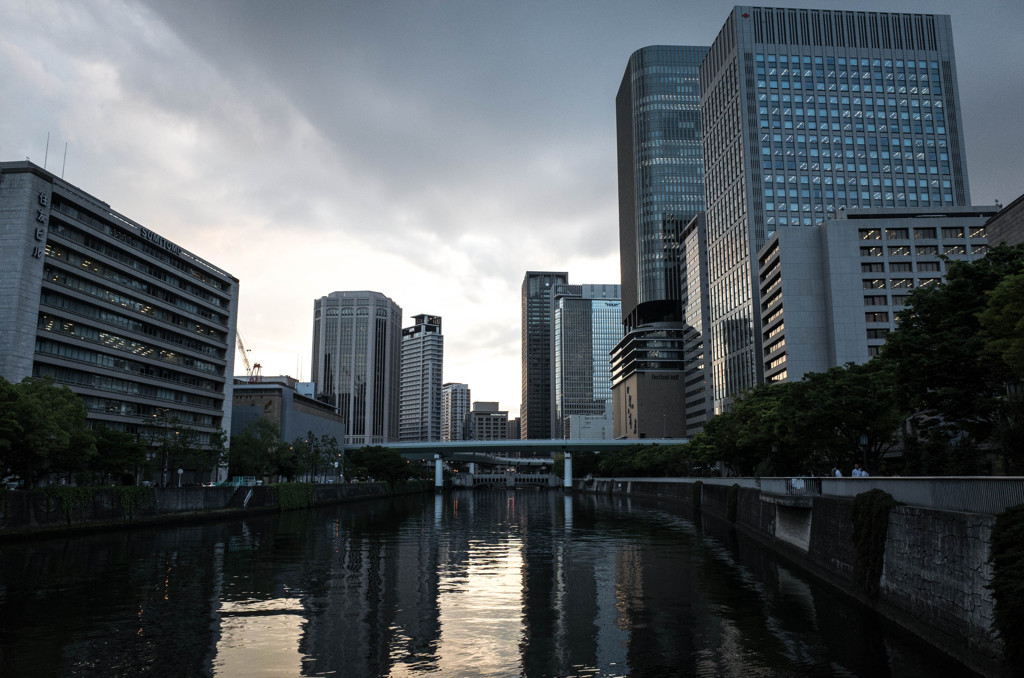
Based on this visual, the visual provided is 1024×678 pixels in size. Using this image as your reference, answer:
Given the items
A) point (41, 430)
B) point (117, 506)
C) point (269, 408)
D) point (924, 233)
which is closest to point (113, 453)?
point (117, 506)

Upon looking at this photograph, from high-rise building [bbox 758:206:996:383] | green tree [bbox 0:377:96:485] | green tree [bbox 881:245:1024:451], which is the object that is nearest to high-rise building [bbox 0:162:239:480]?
green tree [bbox 0:377:96:485]

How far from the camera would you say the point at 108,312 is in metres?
111

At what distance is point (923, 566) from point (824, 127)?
602 feet

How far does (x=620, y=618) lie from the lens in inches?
1085

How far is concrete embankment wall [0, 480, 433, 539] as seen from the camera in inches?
2213

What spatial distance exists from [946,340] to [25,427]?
6609 cm

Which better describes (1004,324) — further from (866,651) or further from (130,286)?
(130,286)

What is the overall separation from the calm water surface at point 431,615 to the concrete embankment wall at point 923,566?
822 millimetres

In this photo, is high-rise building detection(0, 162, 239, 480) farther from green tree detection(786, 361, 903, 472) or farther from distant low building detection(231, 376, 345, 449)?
green tree detection(786, 361, 903, 472)

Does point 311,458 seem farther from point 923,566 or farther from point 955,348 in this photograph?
point 923,566

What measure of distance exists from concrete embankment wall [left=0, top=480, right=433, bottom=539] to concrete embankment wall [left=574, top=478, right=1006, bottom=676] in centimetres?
5508

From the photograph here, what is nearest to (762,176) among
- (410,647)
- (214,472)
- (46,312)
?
(214,472)

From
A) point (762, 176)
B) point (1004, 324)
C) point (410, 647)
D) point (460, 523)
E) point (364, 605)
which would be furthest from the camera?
point (762, 176)

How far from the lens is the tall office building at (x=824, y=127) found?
179375mm
